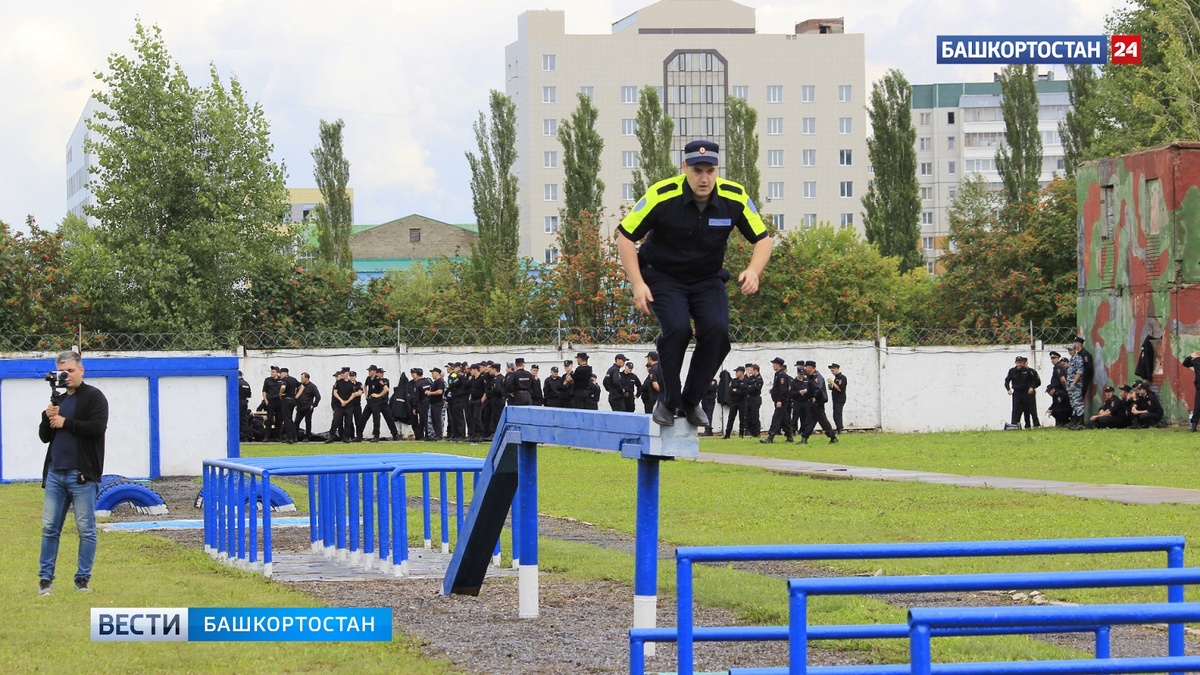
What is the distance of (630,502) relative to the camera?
1994 centimetres

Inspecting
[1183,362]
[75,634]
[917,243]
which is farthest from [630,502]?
[917,243]

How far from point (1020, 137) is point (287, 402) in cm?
5178

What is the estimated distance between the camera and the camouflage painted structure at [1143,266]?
32.9m

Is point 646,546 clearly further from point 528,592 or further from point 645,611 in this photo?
point 528,592

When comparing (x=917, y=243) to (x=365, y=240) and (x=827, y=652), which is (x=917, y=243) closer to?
(x=365, y=240)

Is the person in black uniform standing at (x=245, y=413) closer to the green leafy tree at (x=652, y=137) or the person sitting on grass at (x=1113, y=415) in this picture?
the person sitting on grass at (x=1113, y=415)

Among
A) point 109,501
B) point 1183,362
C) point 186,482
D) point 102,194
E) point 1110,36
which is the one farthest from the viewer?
point 1110,36

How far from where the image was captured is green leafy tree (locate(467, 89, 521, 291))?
73.5 meters

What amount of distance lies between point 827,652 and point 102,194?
117 ft

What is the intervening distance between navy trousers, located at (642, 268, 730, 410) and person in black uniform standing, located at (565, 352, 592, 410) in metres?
25.0

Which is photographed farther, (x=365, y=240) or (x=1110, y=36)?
(x=365, y=240)

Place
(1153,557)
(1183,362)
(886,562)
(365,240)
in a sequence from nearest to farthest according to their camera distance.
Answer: (1153,557) → (886,562) → (1183,362) → (365,240)

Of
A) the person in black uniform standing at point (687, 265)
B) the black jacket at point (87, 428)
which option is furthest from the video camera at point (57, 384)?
the person in black uniform standing at point (687, 265)

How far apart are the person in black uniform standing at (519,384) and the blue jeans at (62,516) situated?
20.5m
